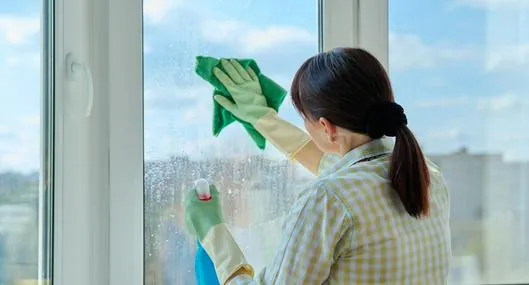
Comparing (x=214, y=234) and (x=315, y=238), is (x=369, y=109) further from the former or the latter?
(x=214, y=234)

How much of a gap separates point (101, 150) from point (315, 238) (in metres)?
0.51

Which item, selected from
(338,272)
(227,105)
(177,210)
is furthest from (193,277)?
(338,272)

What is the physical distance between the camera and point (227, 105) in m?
1.38

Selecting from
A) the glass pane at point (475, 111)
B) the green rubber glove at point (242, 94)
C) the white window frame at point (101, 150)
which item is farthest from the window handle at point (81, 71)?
the glass pane at point (475, 111)

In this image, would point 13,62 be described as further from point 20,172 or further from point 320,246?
point 320,246

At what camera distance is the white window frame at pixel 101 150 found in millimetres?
1262

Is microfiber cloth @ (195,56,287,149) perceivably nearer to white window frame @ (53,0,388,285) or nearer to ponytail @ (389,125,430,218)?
white window frame @ (53,0,388,285)

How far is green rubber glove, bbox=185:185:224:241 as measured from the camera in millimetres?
1264

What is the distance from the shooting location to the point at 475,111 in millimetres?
1663

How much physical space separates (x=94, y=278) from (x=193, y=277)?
22cm

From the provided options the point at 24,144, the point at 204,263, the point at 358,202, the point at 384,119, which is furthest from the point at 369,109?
the point at 24,144

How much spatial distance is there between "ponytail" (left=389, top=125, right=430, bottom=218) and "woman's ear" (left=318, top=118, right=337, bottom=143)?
0.11 meters

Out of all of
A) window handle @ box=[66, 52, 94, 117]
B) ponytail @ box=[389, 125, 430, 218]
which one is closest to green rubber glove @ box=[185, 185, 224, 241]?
window handle @ box=[66, 52, 94, 117]

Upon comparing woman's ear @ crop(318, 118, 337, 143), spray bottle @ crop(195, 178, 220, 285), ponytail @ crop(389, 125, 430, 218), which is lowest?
spray bottle @ crop(195, 178, 220, 285)
